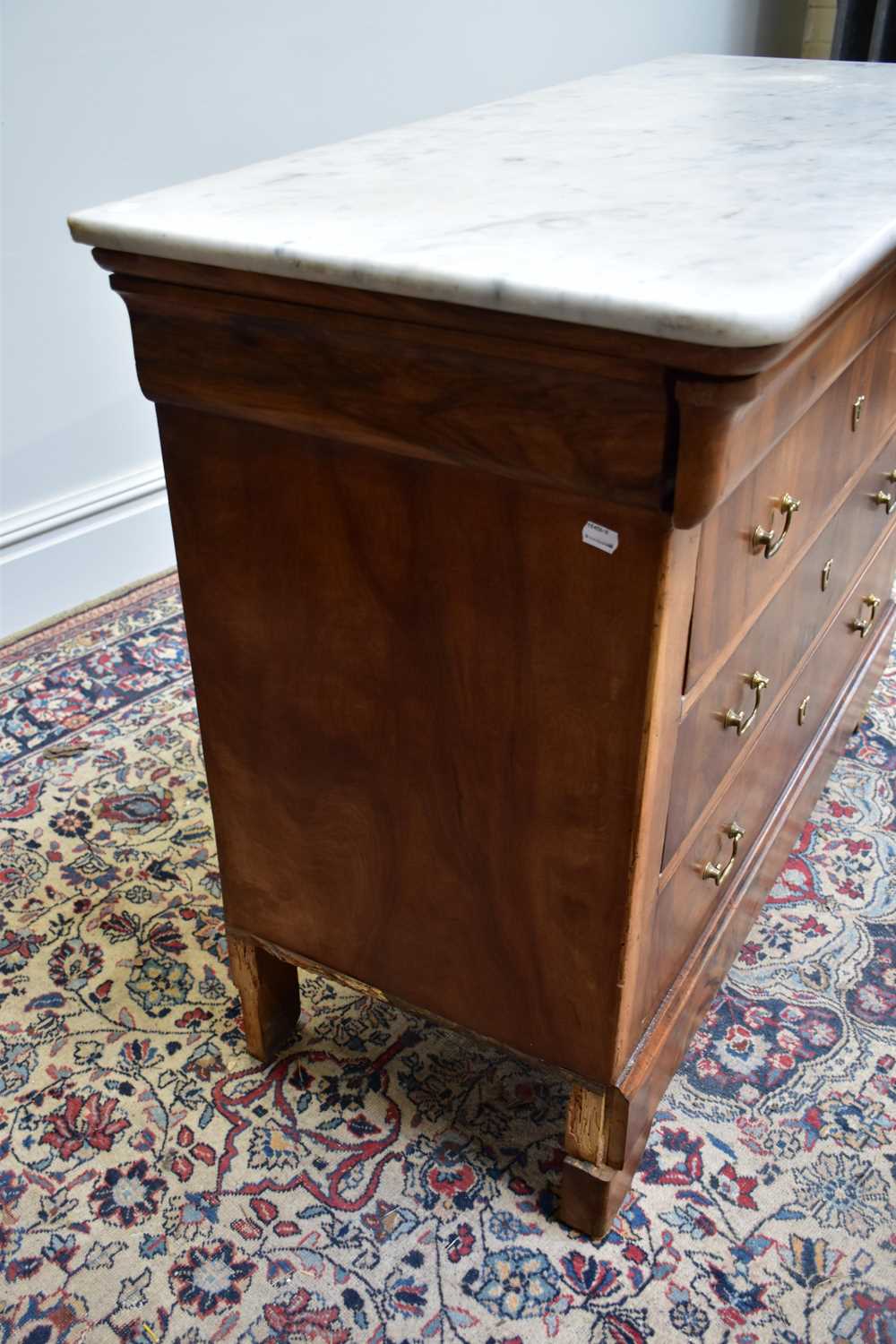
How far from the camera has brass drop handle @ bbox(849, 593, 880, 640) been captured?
1.96 m

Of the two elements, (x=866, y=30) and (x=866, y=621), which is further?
(x=866, y=30)

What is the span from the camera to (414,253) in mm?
956

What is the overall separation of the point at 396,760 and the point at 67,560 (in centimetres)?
162

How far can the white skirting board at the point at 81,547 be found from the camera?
2506mm

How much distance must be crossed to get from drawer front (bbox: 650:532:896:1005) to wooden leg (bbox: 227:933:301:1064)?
508 mm

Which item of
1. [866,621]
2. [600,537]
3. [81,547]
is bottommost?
[81,547]

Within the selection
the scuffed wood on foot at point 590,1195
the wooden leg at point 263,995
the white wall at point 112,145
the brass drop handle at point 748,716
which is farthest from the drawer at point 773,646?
the white wall at point 112,145

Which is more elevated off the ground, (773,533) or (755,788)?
(773,533)

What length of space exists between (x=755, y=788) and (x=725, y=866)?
165 mm

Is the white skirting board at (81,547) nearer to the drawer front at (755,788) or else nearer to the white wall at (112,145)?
the white wall at (112,145)

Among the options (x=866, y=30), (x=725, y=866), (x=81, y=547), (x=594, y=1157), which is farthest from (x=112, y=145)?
(x=866, y=30)

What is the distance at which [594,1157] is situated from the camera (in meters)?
1.32

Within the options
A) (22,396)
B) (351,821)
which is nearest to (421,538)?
(351,821)

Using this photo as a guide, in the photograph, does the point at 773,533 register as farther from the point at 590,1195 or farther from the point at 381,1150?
the point at 381,1150
